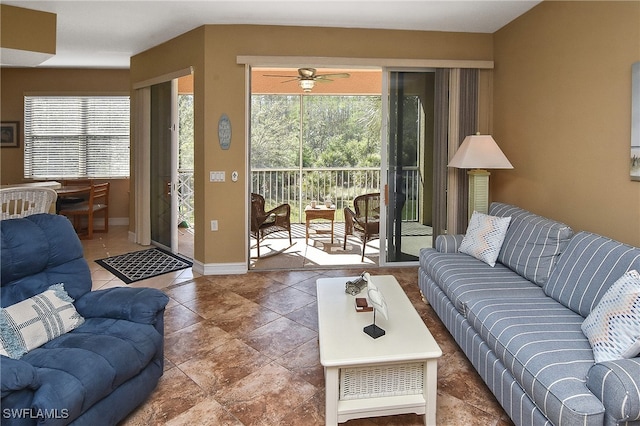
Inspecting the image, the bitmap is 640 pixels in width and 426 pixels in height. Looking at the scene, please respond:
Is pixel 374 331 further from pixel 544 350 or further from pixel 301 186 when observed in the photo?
pixel 301 186

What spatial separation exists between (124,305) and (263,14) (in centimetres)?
315

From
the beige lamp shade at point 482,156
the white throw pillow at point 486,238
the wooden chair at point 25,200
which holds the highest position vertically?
the beige lamp shade at point 482,156

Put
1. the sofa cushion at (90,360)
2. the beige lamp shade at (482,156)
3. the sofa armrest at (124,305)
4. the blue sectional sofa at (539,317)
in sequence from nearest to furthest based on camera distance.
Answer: the blue sectional sofa at (539,317), the sofa cushion at (90,360), the sofa armrest at (124,305), the beige lamp shade at (482,156)

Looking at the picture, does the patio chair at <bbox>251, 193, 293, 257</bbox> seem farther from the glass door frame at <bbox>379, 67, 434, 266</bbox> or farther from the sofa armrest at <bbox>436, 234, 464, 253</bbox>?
the sofa armrest at <bbox>436, 234, 464, 253</bbox>

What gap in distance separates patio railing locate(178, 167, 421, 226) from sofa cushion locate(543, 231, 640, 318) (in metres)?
5.18

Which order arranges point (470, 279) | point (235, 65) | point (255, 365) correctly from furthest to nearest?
point (235, 65) < point (470, 279) < point (255, 365)

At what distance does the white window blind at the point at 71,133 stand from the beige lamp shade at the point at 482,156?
577cm

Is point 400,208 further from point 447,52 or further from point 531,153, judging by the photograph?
point 447,52

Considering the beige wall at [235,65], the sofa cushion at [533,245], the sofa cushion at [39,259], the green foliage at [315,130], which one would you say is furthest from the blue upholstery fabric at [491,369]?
the green foliage at [315,130]

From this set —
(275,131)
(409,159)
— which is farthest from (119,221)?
(409,159)

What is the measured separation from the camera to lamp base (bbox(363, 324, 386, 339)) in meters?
2.05

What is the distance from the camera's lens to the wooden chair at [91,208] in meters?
6.16

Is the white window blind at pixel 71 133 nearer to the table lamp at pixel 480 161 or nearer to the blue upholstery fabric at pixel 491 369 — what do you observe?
the table lamp at pixel 480 161

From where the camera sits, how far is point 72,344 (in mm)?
1933
